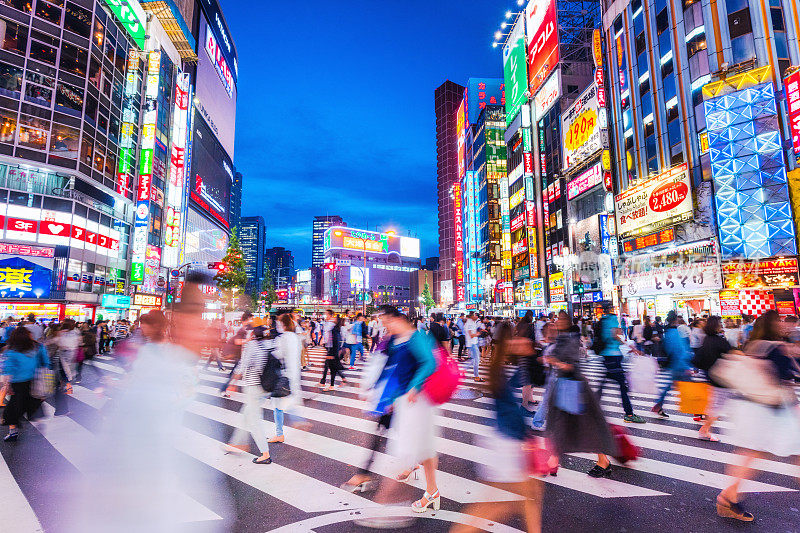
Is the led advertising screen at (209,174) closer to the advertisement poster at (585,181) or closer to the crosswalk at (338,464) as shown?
the advertisement poster at (585,181)

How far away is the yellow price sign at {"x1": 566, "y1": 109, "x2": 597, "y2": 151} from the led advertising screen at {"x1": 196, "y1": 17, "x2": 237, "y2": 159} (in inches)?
2075

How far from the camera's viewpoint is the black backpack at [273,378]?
5.81 metres

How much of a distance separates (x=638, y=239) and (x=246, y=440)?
108 feet

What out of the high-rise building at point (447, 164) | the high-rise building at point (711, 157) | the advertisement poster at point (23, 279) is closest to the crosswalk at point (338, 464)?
the high-rise building at point (711, 157)

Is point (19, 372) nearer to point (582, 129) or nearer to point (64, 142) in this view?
point (64, 142)

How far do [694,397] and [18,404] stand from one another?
396 inches

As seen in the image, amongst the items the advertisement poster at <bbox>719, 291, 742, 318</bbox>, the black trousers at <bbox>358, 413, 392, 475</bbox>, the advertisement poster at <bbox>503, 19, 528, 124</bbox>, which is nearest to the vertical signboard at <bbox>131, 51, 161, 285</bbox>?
the advertisement poster at <bbox>503, 19, 528, 124</bbox>

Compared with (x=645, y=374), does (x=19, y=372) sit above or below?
above

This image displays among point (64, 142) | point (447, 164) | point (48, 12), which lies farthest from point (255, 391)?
point (447, 164)

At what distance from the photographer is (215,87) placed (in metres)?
75.4

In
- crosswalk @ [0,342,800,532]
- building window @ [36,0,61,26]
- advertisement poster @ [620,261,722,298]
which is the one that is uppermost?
building window @ [36,0,61,26]

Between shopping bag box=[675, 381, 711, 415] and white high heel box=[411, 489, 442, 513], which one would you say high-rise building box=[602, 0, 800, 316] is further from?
white high heel box=[411, 489, 442, 513]

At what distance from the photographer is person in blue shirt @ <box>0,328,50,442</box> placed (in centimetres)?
632

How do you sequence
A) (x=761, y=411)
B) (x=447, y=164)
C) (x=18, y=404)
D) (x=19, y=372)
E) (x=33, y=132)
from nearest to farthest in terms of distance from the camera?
(x=761, y=411)
(x=19, y=372)
(x=18, y=404)
(x=33, y=132)
(x=447, y=164)
